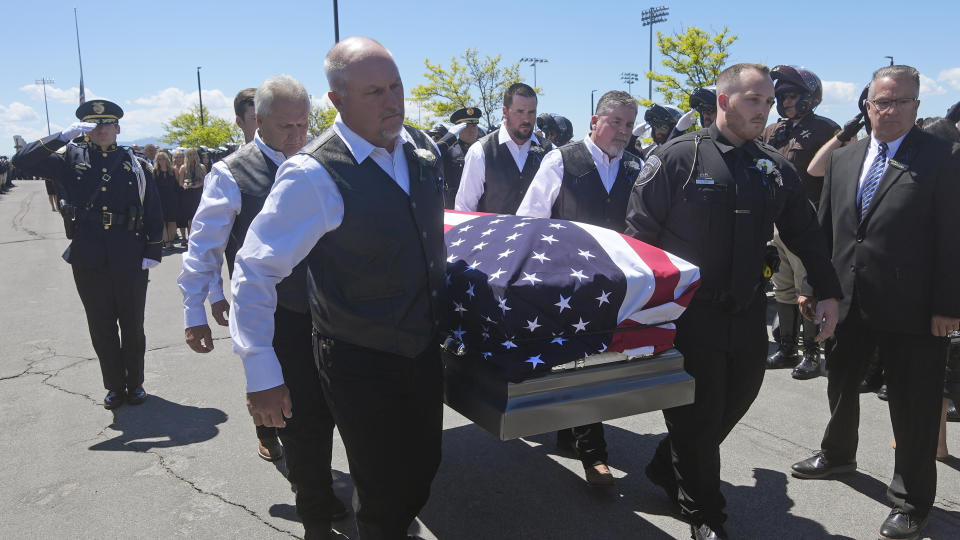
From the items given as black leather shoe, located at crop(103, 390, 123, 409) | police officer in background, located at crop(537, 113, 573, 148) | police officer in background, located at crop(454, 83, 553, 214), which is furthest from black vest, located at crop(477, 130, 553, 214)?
police officer in background, located at crop(537, 113, 573, 148)

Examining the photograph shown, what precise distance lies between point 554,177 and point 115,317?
3.61 m

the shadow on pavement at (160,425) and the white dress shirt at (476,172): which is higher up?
the white dress shirt at (476,172)

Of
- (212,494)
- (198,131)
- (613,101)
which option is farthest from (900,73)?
(198,131)

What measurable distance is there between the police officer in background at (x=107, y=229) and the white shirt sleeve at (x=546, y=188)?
120 inches

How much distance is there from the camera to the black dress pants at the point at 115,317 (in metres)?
5.11

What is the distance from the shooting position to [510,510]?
3.51 metres

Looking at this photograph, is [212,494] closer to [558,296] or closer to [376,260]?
[376,260]

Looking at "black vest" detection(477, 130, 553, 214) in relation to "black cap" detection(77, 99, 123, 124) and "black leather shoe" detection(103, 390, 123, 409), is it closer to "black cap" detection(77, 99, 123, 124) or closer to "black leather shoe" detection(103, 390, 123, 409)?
"black cap" detection(77, 99, 123, 124)

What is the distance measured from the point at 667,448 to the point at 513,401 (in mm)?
1543

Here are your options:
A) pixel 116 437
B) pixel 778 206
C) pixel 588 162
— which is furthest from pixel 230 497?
pixel 778 206

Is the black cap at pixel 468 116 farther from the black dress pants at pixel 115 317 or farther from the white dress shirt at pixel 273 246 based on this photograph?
the white dress shirt at pixel 273 246

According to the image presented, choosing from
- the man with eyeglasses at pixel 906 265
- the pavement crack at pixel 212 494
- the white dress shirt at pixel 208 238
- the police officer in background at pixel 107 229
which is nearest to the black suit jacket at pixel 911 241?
the man with eyeglasses at pixel 906 265

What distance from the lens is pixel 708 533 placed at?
3.05 metres

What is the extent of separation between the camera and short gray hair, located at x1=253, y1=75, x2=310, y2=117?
3.19 meters
